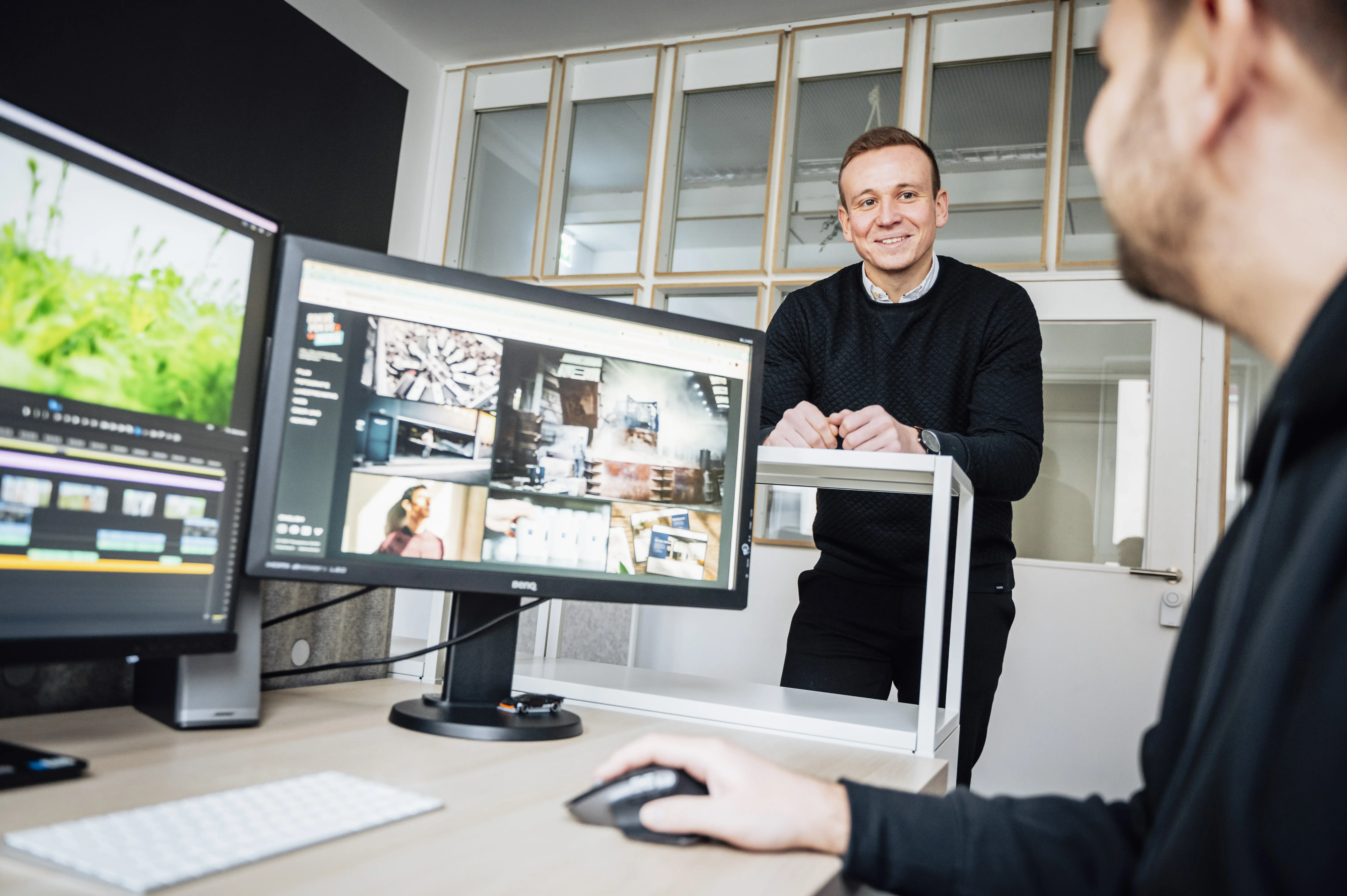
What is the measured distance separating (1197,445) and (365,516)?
2.72 m

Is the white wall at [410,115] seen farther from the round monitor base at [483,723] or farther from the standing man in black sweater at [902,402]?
the round monitor base at [483,723]

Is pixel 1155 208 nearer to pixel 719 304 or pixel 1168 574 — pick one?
pixel 1168 574

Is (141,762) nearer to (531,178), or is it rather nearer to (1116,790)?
(1116,790)

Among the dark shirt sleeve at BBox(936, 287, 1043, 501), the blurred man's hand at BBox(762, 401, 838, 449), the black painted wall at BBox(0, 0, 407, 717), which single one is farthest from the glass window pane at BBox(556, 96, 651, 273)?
the blurred man's hand at BBox(762, 401, 838, 449)

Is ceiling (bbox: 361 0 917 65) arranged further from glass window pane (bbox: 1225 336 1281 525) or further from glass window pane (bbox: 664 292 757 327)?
glass window pane (bbox: 1225 336 1281 525)

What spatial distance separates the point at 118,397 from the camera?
0.70m

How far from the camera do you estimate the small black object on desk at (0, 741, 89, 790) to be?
1.90 feet

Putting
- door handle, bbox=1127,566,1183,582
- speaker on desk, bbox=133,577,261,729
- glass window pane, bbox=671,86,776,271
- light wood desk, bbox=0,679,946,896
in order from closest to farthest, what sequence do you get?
light wood desk, bbox=0,679,946,896, speaker on desk, bbox=133,577,261,729, door handle, bbox=1127,566,1183,582, glass window pane, bbox=671,86,776,271

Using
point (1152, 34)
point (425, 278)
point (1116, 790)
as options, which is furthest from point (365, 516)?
point (1116, 790)

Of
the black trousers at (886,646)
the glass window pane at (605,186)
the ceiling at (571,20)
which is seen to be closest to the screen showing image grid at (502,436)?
the black trousers at (886,646)

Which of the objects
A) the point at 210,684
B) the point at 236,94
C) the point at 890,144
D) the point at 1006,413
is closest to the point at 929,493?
the point at 1006,413

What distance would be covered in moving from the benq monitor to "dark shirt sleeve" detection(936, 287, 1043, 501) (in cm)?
88

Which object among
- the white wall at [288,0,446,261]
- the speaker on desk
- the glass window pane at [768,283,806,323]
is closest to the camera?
the speaker on desk

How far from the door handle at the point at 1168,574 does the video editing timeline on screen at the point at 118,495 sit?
2723mm
